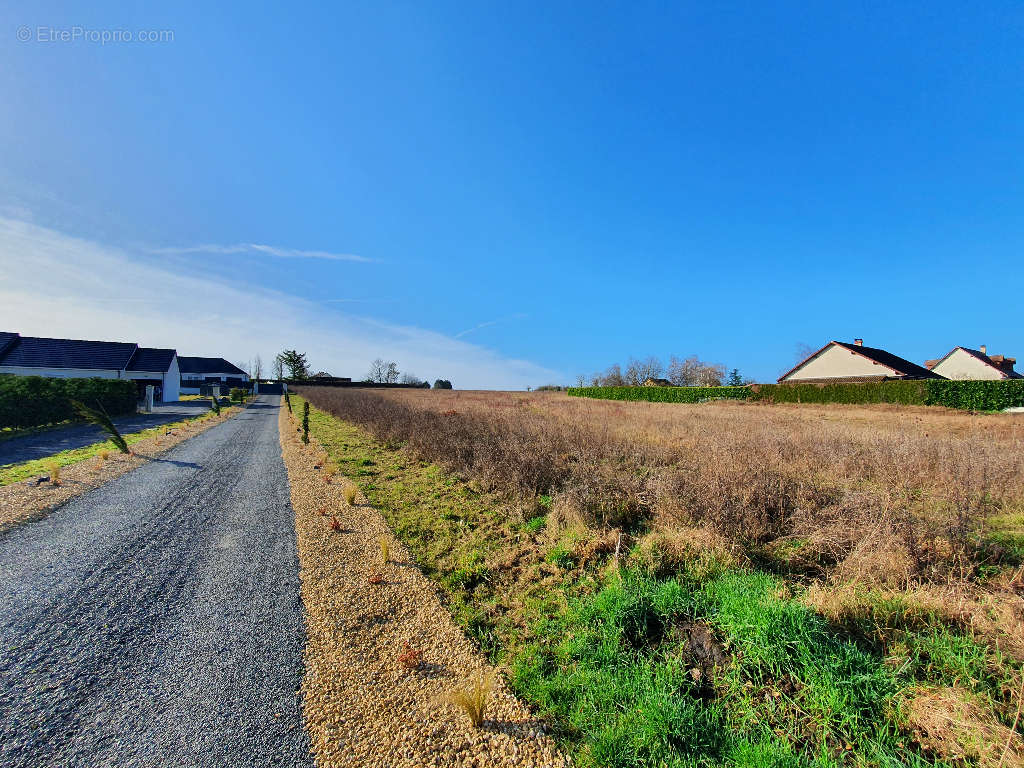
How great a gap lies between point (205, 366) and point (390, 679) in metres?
75.5

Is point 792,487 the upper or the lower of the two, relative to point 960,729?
upper

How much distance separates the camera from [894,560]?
3.32 metres

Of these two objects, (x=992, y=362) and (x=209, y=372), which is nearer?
(x=992, y=362)

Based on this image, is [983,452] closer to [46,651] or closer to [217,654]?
[217,654]

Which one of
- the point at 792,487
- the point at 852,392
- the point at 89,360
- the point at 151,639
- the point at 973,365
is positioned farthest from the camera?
the point at 973,365

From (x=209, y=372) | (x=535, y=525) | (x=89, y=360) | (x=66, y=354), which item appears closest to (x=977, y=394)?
(x=535, y=525)

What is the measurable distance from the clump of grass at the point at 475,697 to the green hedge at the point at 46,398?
17.8 m

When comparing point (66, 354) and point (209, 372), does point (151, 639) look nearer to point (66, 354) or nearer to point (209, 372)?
point (66, 354)

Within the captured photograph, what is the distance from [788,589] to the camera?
3391 millimetres

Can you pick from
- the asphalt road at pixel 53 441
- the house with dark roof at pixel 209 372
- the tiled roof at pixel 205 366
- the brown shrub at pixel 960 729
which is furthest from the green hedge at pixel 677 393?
the tiled roof at pixel 205 366

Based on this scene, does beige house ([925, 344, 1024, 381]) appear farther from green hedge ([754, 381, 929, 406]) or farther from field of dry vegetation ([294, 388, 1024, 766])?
field of dry vegetation ([294, 388, 1024, 766])

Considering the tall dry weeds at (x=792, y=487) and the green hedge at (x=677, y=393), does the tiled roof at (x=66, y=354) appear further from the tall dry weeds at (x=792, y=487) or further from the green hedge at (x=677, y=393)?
the green hedge at (x=677, y=393)

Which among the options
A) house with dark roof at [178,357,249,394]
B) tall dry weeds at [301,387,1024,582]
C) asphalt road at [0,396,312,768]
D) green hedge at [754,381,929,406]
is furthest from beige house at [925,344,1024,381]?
house with dark roof at [178,357,249,394]

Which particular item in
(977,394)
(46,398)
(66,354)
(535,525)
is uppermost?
(66,354)
